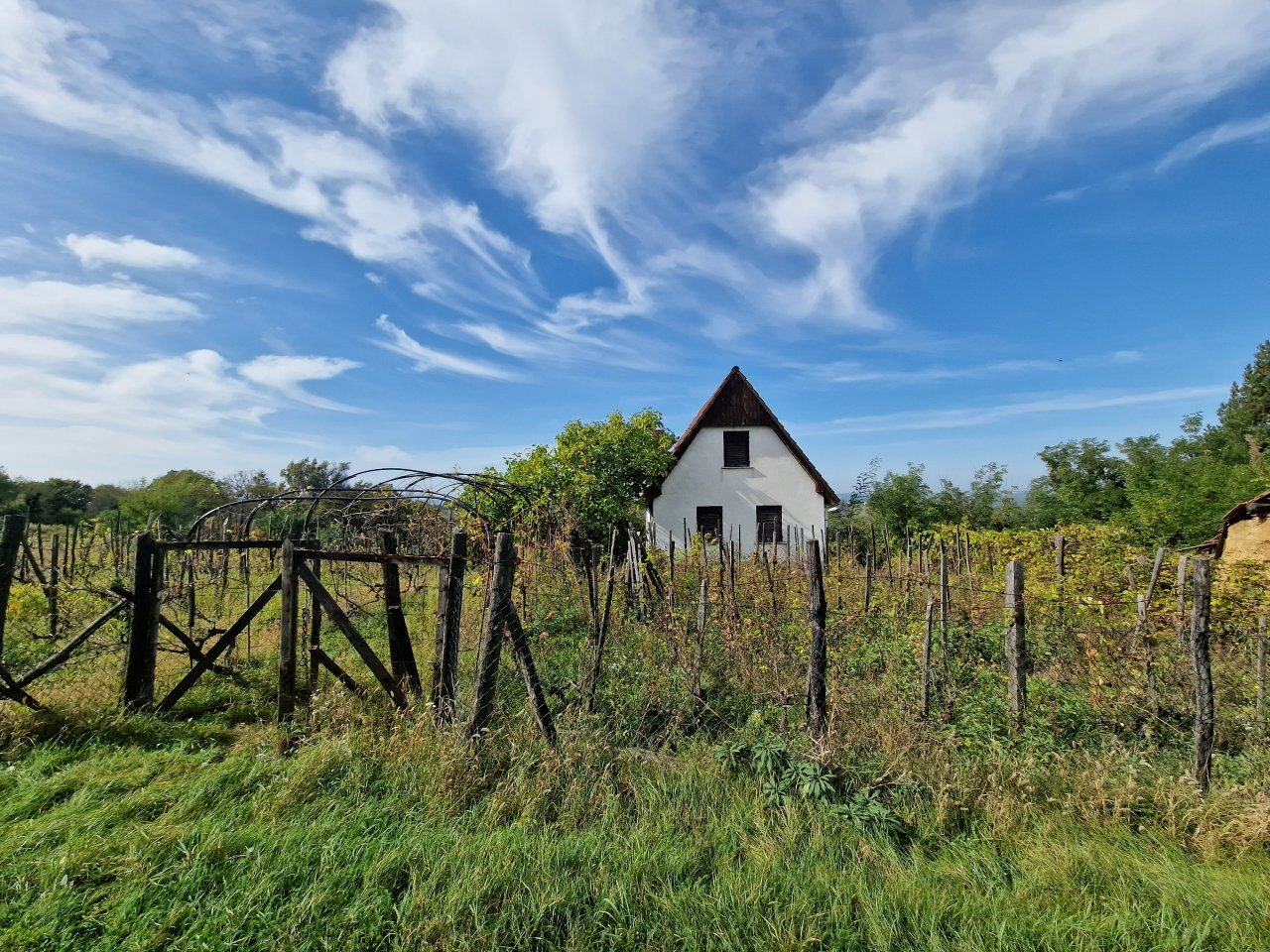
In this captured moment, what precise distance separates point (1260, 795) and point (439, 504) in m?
7.85

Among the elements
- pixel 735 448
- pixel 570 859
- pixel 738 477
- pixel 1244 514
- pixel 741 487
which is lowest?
pixel 570 859

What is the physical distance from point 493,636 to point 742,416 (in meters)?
15.6

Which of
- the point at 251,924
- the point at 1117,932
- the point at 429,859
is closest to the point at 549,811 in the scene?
the point at 429,859

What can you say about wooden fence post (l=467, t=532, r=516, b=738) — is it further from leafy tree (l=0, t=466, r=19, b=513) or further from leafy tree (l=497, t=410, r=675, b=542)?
leafy tree (l=0, t=466, r=19, b=513)

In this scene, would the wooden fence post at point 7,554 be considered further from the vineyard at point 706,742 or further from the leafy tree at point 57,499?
the leafy tree at point 57,499

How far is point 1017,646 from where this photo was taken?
167 inches

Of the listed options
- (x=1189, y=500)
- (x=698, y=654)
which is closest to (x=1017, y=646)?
(x=698, y=654)

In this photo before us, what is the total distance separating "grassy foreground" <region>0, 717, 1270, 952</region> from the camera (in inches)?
97.3

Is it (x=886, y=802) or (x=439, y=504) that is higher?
(x=439, y=504)

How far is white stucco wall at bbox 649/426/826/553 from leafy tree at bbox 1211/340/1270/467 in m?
20.0

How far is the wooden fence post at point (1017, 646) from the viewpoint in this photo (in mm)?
4195

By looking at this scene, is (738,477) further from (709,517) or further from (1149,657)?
(1149,657)

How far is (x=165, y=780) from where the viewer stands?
371 cm

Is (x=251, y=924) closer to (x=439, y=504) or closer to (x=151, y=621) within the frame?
(x=151, y=621)
